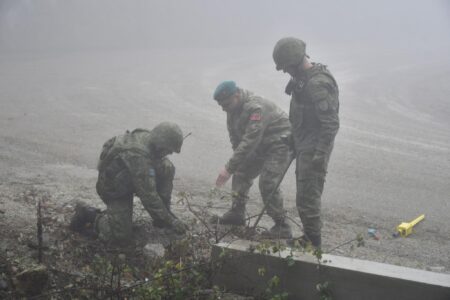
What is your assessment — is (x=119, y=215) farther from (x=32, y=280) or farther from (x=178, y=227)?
(x=32, y=280)

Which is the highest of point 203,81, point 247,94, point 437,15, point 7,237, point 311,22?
point 437,15

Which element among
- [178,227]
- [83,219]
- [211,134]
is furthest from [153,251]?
[211,134]

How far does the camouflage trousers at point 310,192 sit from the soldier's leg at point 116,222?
1.58m

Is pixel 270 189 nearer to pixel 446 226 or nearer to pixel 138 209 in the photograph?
pixel 138 209

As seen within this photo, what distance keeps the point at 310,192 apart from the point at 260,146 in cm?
94

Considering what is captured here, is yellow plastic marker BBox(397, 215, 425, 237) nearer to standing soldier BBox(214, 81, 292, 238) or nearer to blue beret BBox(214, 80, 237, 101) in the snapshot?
standing soldier BBox(214, 81, 292, 238)

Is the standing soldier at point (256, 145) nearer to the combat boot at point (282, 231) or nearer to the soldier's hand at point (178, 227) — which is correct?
the combat boot at point (282, 231)

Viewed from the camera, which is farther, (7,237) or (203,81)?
(203,81)

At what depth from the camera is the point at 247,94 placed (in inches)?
226

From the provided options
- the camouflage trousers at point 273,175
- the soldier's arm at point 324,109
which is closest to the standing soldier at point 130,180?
the camouflage trousers at point 273,175

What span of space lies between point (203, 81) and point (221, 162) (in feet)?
23.8

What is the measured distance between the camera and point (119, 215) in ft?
16.6

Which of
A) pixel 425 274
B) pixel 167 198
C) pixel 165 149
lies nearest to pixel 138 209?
pixel 167 198

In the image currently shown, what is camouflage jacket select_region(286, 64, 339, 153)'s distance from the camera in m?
4.89
